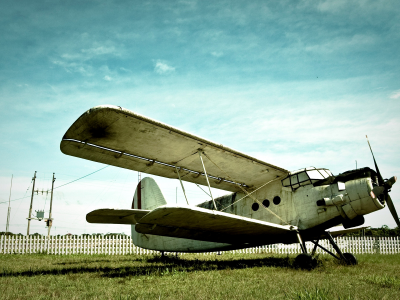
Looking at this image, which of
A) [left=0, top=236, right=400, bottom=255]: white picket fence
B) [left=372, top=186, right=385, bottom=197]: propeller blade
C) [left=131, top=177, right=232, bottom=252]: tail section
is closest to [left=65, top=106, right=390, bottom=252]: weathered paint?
[left=372, top=186, right=385, bottom=197]: propeller blade

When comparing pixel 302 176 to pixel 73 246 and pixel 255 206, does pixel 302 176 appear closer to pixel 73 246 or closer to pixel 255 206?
pixel 255 206

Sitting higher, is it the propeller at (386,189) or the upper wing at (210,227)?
the propeller at (386,189)

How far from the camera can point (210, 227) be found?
732cm

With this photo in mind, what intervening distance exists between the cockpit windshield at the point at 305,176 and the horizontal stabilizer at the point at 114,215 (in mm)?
4349

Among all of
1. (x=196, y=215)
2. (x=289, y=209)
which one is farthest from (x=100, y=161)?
(x=289, y=209)

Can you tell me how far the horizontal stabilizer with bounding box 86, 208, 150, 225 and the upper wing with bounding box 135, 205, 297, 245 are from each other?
567 millimetres

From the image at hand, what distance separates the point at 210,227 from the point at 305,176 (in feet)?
10.6

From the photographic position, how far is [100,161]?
7.85m

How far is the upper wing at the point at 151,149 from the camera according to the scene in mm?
6321

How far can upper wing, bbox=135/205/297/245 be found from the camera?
6.24 m

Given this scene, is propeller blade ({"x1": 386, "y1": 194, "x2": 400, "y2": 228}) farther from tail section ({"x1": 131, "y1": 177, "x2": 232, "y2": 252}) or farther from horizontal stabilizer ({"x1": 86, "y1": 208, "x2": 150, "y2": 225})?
horizontal stabilizer ({"x1": 86, "y1": 208, "x2": 150, "y2": 225})

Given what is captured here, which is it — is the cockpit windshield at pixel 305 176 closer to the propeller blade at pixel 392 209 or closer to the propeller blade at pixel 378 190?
the propeller blade at pixel 378 190

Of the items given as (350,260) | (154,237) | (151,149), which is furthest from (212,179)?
(350,260)

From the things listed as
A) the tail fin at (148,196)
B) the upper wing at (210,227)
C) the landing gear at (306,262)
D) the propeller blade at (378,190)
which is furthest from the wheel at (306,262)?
the tail fin at (148,196)
